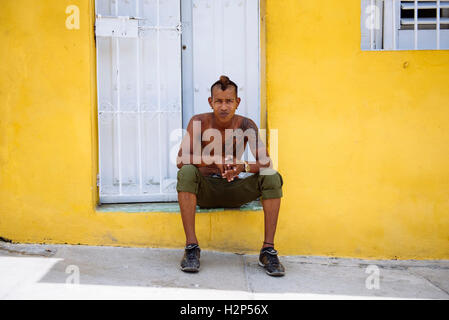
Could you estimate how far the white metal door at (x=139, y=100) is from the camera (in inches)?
143

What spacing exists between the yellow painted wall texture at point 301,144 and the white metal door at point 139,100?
19 centimetres

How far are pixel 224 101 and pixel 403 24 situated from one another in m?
1.80

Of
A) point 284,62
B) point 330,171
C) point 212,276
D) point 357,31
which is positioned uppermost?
point 357,31

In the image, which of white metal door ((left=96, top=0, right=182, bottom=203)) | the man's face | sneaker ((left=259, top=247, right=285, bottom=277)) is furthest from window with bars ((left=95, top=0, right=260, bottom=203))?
sneaker ((left=259, top=247, right=285, bottom=277))

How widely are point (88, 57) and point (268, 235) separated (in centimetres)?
196

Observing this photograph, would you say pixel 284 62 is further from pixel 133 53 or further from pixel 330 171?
pixel 133 53

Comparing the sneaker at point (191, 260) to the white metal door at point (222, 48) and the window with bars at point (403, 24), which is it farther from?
the window with bars at point (403, 24)

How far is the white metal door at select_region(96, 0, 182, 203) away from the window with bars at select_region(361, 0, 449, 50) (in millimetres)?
1648

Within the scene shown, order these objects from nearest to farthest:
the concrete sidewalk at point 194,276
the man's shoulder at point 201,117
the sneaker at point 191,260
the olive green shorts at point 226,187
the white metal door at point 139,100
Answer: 1. the concrete sidewalk at point 194,276
2. the sneaker at point 191,260
3. the olive green shorts at point 226,187
4. the man's shoulder at point 201,117
5. the white metal door at point 139,100

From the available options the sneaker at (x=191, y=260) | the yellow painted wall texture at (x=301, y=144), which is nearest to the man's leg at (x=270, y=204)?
the yellow painted wall texture at (x=301, y=144)

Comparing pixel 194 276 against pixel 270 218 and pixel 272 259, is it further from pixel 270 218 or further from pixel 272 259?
pixel 270 218

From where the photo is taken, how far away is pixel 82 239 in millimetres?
3439
